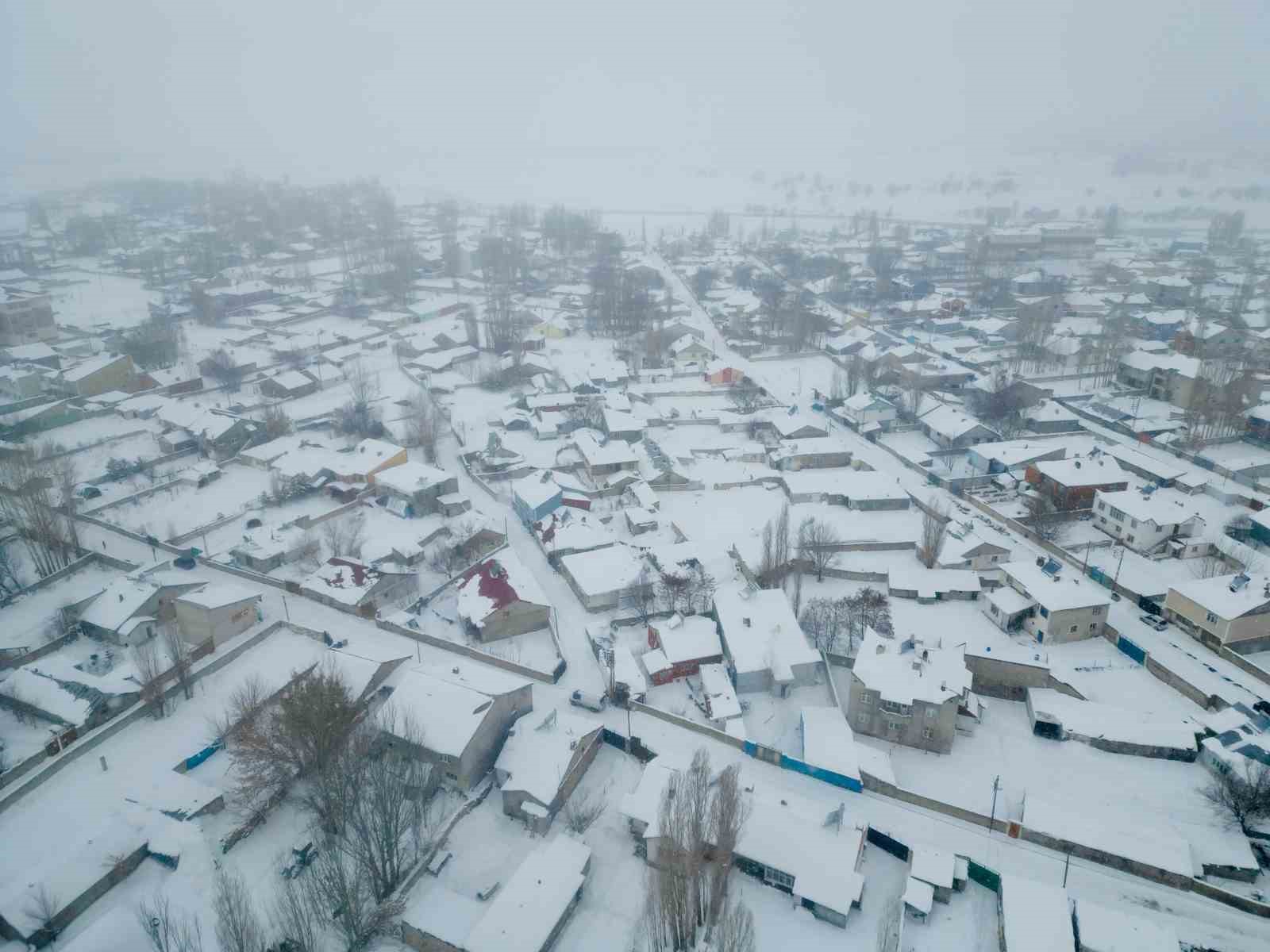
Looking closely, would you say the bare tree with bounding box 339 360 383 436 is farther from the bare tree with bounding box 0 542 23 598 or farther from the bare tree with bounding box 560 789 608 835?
the bare tree with bounding box 560 789 608 835

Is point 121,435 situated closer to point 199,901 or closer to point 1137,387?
point 199,901

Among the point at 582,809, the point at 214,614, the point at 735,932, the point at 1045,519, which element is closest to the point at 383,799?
the point at 582,809

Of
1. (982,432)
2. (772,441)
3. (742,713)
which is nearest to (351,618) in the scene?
(742,713)

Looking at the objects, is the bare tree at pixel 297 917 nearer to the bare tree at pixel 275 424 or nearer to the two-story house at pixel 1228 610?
the two-story house at pixel 1228 610

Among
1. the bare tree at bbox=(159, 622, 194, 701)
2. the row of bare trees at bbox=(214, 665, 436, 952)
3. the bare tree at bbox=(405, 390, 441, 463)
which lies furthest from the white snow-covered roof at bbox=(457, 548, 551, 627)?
the bare tree at bbox=(405, 390, 441, 463)

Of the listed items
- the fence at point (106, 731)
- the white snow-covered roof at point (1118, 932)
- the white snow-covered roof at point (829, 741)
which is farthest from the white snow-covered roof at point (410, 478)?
the white snow-covered roof at point (1118, 932)
